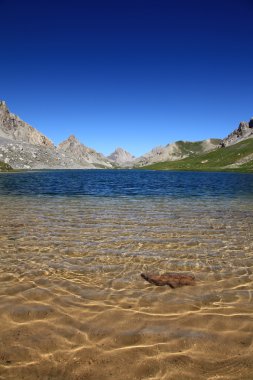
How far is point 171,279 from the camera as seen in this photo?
10469mm

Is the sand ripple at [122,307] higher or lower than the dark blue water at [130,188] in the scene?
lower

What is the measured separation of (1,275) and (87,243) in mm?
5352

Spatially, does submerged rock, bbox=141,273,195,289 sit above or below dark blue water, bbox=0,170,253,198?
below

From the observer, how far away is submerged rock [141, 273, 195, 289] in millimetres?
10219

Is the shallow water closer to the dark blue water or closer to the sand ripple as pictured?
the sand ripple

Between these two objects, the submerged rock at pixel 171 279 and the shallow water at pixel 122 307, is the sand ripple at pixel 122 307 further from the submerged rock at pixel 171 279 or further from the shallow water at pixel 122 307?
the submerged rock at pixel 171 279

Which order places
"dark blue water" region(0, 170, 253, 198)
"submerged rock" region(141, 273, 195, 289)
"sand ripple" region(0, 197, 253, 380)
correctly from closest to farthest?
1. "sand ripple" region(0, 197, 253, 380)
2. "submerged rock" region(141, 273, 195, 289)
3. "dark blue water" region(0, 170, 253, 198)

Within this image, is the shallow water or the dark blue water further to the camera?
the dark blue water

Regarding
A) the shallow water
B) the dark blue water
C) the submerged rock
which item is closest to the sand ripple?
the shallow water

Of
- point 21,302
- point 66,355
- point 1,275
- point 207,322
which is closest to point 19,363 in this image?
point 66,355

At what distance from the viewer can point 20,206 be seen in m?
29.3

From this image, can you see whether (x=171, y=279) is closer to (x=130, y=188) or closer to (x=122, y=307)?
(x=122, y=307)

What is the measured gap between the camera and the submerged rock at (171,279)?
1022 cm

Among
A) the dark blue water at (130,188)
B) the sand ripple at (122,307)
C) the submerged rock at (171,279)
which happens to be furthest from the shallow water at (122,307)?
the dark blue water at (130,188)
